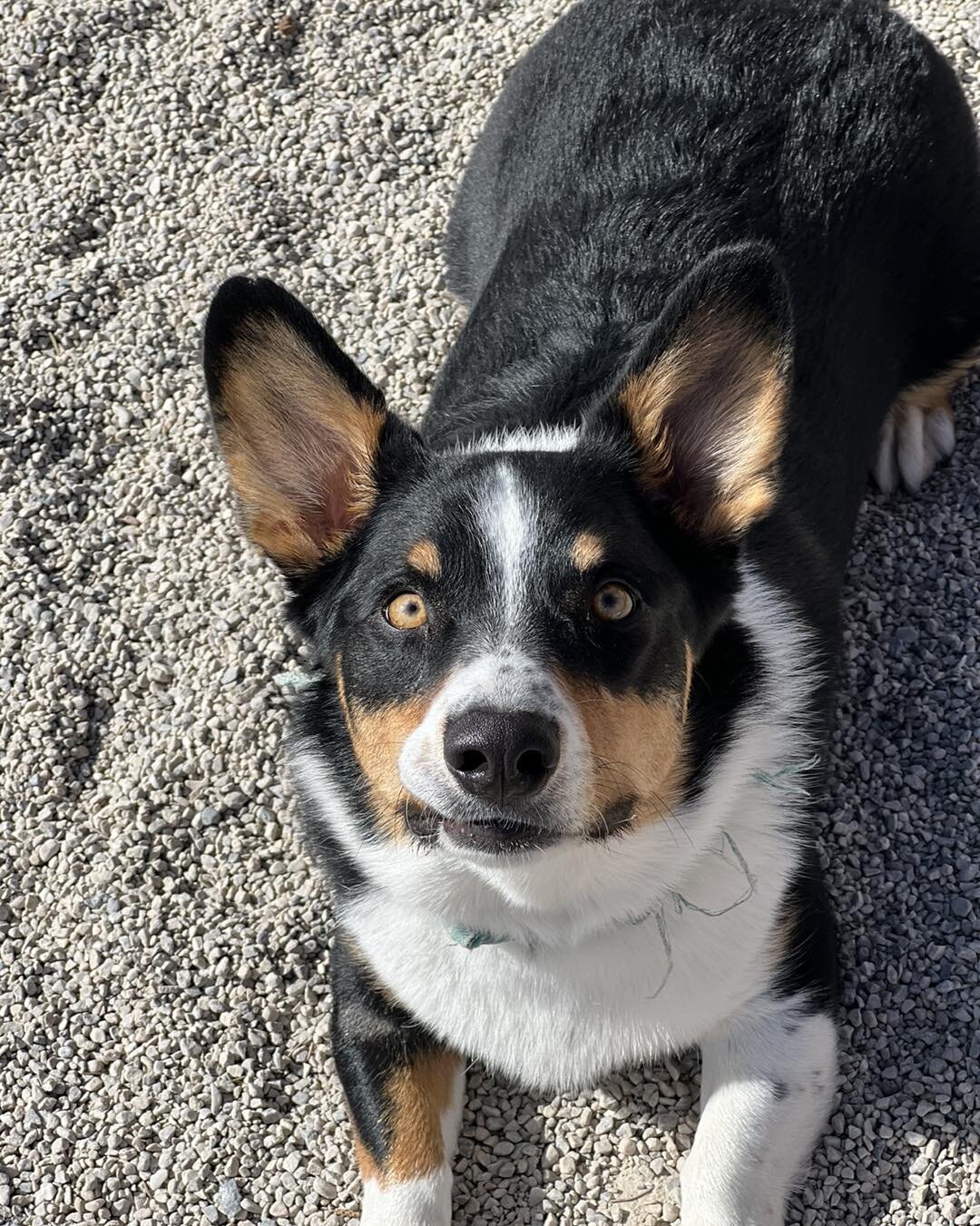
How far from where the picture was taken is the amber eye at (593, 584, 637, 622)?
7.97ft

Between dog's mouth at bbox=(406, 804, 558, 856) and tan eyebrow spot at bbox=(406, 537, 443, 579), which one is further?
tan eyebrow spot at bbox=(406, 537, 443, 579)

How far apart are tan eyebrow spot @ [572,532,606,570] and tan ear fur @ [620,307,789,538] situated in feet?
0.97

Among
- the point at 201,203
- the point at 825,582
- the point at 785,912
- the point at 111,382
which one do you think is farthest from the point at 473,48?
the point at 785,912

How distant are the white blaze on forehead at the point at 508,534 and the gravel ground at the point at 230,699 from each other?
1454mm

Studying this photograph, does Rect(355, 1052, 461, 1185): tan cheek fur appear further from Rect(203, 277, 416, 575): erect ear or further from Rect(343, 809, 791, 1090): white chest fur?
Rect(203, 277, 416, 575): erect ear

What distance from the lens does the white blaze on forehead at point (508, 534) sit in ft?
7.88

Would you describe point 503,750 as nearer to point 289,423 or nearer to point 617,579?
point 617,579

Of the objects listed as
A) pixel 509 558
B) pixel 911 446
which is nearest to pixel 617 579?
pixel 509 558

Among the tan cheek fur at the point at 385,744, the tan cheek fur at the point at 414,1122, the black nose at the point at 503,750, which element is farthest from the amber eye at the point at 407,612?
the tan cheek fur at the point at 414,1122

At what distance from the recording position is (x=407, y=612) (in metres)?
2.50

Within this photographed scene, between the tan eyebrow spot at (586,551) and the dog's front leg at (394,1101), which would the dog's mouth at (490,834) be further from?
the dog's front leg at (394,1101)

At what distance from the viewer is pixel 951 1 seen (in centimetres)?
504

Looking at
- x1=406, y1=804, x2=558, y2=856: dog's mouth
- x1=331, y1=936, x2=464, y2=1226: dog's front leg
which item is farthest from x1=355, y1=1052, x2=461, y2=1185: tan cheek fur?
x1=406, y1=804, x2=558, y2=856: dog's mouth

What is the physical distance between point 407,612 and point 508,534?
0.25 meters
